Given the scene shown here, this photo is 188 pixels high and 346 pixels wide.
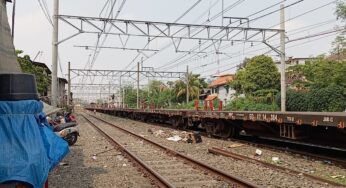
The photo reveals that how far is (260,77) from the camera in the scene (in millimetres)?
50500

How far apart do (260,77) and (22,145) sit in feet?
158

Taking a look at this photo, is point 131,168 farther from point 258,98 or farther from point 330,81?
point 258,98

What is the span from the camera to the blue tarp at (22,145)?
3477 mm

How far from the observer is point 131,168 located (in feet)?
34.9

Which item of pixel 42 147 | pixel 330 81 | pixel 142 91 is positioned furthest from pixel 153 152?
pixel 142 91

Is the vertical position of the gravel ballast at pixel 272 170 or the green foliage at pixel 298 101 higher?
the green foliage at pixel 298 101

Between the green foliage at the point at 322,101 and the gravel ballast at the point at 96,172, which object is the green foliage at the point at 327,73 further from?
the gravel ballast at the point at 96,172

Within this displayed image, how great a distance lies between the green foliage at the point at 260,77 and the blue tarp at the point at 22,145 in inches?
1873

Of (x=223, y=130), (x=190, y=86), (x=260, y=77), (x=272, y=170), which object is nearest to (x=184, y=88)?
(x=190, y=86)

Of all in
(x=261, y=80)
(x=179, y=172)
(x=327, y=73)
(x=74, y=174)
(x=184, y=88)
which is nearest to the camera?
(x=179, y=172)

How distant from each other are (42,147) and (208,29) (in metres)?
21.5

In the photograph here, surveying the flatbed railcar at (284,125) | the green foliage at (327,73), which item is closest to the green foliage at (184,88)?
the green foliage at (327,73)

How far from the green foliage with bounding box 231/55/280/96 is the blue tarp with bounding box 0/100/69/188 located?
4758 cm

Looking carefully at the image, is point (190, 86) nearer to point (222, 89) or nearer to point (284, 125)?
point (222, 89)
